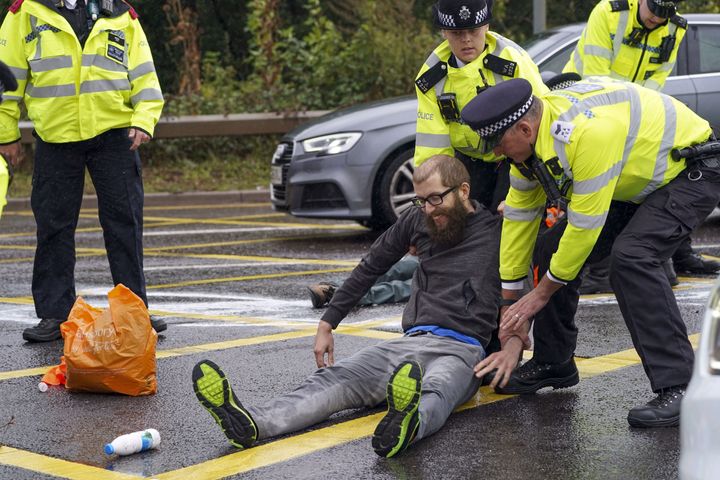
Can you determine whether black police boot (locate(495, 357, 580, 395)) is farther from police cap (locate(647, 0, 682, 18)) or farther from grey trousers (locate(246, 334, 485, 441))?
police cap (locate(647, 0, 682, 18))

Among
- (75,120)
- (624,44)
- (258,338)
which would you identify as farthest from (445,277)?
(624,44)

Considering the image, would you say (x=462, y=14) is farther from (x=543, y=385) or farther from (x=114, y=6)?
(x=114, y=6)

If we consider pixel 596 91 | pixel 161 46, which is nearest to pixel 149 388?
pixel 596 91

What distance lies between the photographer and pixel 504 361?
511 cm

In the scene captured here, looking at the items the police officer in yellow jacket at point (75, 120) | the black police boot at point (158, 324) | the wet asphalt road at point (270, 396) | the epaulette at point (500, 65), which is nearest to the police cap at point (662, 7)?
the wet asphalt road at point (270, 396)

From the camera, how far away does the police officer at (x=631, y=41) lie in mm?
7750

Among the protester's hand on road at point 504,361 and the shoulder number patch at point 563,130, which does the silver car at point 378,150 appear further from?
the shoulder number patch at point 563,130

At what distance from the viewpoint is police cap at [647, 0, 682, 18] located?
25.1 ft

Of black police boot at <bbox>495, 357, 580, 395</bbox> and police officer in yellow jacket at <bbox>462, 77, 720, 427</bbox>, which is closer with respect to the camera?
police officer in yellow jacket at <bbox>462, 77, 720, 427</bbox>

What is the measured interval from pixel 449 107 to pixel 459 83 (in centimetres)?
12

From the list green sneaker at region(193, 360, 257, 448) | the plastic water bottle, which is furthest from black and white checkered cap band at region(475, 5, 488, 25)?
the plastic water bottle

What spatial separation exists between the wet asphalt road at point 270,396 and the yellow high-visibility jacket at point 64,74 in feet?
3.84

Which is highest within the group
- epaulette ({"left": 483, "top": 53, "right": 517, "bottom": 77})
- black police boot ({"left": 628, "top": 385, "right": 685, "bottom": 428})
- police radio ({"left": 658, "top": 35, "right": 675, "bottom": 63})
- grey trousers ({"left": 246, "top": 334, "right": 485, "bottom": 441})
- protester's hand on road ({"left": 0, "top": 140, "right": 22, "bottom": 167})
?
epaulette ({"left": 483, "top": 53, "right": 517, "bottom": 77})

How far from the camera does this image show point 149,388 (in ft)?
18.4
